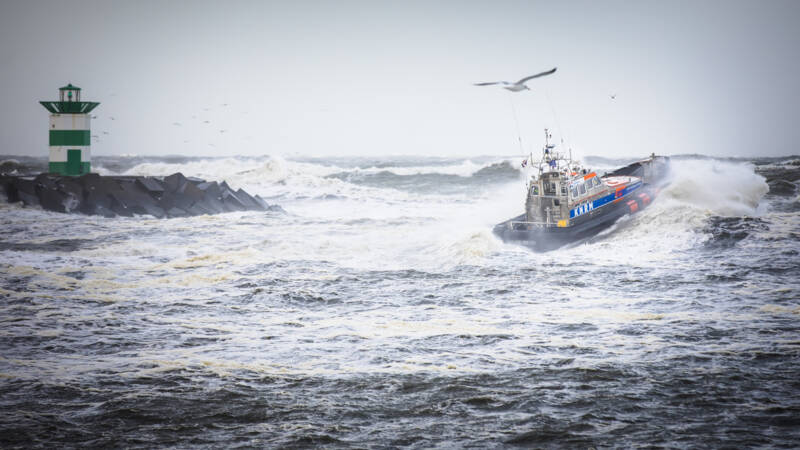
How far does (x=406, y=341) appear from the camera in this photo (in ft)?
21.5

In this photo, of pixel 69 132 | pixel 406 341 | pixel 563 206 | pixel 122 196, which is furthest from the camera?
pixel 69 132

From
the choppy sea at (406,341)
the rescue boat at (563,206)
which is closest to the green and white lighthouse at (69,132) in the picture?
the choppy sea at (406,341)

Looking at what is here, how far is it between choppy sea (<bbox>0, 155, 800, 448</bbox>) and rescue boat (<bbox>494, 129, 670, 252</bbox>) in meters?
0.42

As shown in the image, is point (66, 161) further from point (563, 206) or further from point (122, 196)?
point (563, 206)

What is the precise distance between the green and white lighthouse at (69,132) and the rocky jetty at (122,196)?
3.60m

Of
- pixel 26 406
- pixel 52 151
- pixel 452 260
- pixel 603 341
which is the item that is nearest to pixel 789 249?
pixel 452 260

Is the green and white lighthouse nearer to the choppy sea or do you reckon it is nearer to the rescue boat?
the choppy sea

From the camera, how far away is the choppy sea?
14.5ft

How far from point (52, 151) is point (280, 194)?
9.71 meters

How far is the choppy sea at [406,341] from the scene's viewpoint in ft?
14.5

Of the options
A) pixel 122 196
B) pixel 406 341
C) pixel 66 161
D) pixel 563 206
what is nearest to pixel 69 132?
pixel 66 161

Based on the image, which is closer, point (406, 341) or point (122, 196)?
point (406, 341)

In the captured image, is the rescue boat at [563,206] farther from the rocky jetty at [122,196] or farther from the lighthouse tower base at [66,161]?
the lighthouse tower base at [66,161]

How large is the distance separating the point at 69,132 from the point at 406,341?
2344cm
